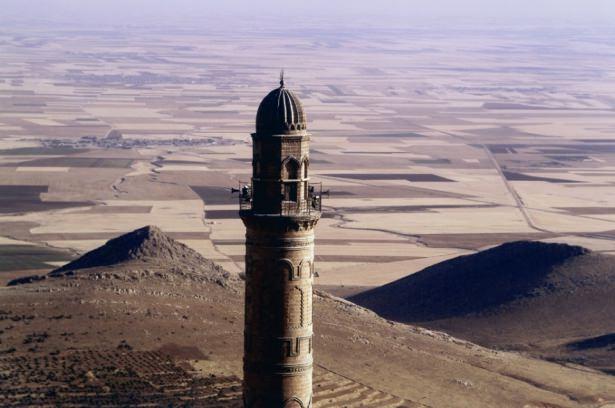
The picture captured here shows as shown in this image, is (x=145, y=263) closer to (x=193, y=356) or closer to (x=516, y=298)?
(x=193, y=356)

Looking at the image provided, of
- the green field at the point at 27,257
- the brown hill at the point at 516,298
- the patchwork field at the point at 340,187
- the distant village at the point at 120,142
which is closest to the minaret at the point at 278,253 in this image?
the brown hill at the point at 516,298

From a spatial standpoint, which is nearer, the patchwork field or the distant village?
the patchwork field

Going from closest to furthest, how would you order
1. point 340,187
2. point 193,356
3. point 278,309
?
1. point 278,309
2. point 193,356
3. point 340,187

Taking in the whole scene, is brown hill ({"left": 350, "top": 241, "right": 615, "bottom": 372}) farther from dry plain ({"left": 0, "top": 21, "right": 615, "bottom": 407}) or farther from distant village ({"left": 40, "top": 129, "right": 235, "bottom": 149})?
distant village ({"left": 40, "top": 129, "right": 235, "bottom": 149})

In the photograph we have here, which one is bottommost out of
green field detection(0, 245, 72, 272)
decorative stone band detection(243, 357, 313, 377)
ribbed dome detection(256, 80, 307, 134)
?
green field detection(0, 245, 72, 272)

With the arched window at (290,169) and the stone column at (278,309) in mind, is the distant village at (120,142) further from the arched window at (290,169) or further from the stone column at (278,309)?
the arched window at (290,169)

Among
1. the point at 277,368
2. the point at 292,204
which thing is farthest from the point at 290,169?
the point at 277,368

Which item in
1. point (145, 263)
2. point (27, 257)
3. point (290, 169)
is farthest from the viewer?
point (27, 257)

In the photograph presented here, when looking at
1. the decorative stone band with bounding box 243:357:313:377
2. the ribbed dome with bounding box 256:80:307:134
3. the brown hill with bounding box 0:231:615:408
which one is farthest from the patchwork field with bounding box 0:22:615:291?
the ribbed dome with bounding box 256:80:307:134
